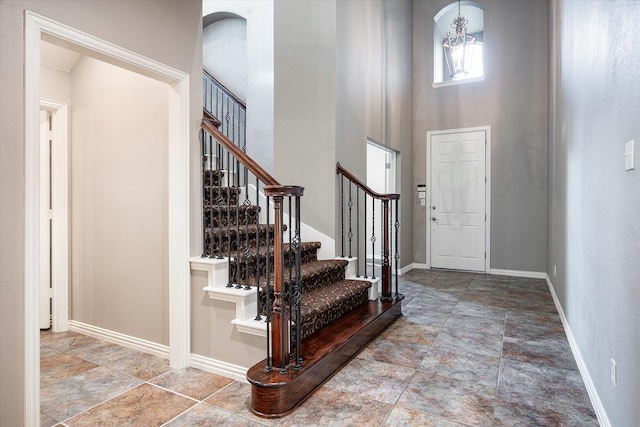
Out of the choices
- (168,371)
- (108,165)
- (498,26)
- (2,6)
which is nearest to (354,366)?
(168,371)

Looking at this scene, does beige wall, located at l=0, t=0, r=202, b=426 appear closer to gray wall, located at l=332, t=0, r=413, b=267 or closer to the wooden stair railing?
the wooden stair railing

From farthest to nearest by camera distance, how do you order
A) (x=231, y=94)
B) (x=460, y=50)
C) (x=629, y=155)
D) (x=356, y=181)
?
(x=231, y=94) → (x=460, y=50) → (x=356, y=181) → (x=629, y=155)

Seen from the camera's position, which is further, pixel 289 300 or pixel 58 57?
pixel 58 57

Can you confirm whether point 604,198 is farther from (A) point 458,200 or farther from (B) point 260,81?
(A) point 458,200

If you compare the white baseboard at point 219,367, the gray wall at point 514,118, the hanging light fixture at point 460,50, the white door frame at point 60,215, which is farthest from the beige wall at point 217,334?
the gray wall at point 514,118

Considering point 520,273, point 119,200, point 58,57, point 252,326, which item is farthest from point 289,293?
point 520,273

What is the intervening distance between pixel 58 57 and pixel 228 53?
98.3 inches

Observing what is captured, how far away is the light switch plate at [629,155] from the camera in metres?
1.47

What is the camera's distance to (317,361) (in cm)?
235

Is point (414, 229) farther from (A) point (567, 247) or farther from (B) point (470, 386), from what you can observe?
(B) point (470, 386)

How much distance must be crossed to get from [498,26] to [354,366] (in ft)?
18.4

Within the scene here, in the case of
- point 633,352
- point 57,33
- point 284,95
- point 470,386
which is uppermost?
point 284,95

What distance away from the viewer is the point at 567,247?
3385 millimetres

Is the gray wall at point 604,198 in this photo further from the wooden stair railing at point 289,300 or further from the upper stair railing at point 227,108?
the upper stair railing at point 227,108
